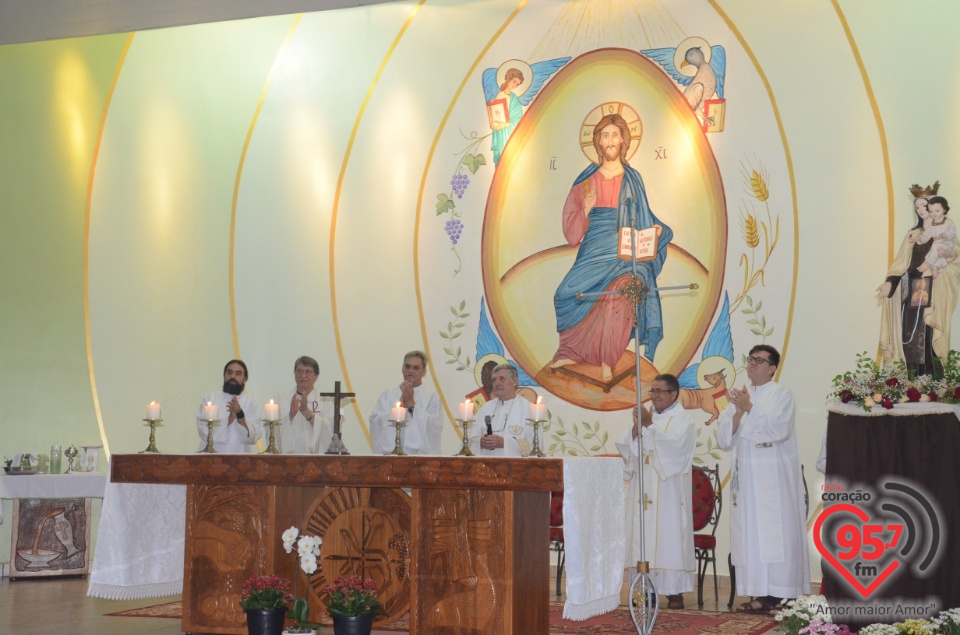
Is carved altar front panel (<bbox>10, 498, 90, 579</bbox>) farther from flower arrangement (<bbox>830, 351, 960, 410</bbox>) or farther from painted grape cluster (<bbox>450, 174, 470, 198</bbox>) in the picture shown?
flower arrangement (<bbox>830, 351, 960, 410</bbox>)

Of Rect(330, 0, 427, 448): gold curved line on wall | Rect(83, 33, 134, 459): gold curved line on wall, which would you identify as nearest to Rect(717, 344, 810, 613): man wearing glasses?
Rect(330, 0, 427, 448): gold curved line on wall

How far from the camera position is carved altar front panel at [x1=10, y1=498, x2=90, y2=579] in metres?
9.48

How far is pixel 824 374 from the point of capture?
8742 millimetres

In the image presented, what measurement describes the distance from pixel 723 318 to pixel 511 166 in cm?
248

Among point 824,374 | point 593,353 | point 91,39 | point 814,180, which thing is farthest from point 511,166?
point 91,39

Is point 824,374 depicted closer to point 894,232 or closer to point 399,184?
point 894,232

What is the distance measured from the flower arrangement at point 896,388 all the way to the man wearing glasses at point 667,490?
1.60 meters

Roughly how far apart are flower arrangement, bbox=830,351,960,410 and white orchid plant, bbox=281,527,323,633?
3368mm

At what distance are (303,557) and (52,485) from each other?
4530mm

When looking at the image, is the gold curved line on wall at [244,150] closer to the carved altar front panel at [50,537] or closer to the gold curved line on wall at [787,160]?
the carved altar front panel at [50,537]

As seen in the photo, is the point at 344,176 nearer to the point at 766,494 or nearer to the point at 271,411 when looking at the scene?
the point at 271,411

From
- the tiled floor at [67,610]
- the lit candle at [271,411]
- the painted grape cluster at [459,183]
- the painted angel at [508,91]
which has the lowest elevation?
the tiled floor at [67,610]

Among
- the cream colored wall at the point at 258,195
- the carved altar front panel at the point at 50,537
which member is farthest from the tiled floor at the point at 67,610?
the cream colored wall at the point at 258,195

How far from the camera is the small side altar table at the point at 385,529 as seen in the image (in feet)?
18.7
